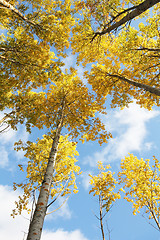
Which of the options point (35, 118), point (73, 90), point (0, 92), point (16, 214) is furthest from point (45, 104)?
point (16, 214)

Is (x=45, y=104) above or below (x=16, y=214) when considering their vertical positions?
above

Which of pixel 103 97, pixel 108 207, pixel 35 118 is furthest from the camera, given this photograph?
pixel 103 97

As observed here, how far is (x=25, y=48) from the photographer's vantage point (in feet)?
16.9

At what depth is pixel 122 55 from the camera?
7117 millimetres

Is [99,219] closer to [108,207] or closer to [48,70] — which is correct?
[108,207]

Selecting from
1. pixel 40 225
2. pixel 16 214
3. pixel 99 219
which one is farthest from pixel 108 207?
pixel 40 225

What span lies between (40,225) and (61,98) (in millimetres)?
4899

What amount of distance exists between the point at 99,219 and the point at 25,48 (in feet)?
27.6

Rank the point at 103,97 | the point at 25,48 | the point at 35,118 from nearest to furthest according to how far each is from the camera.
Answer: the point at 25,48 < the point at 35,118 < the point at 103,97

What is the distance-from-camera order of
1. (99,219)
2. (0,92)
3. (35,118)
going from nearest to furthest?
(0,92), (35,118), (99,219)

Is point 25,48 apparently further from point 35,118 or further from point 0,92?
point 35,118

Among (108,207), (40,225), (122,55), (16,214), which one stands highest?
(122,55)

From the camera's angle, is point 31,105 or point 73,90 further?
point 31,105

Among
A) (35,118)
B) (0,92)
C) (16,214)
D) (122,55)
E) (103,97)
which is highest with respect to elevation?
(122,55)
